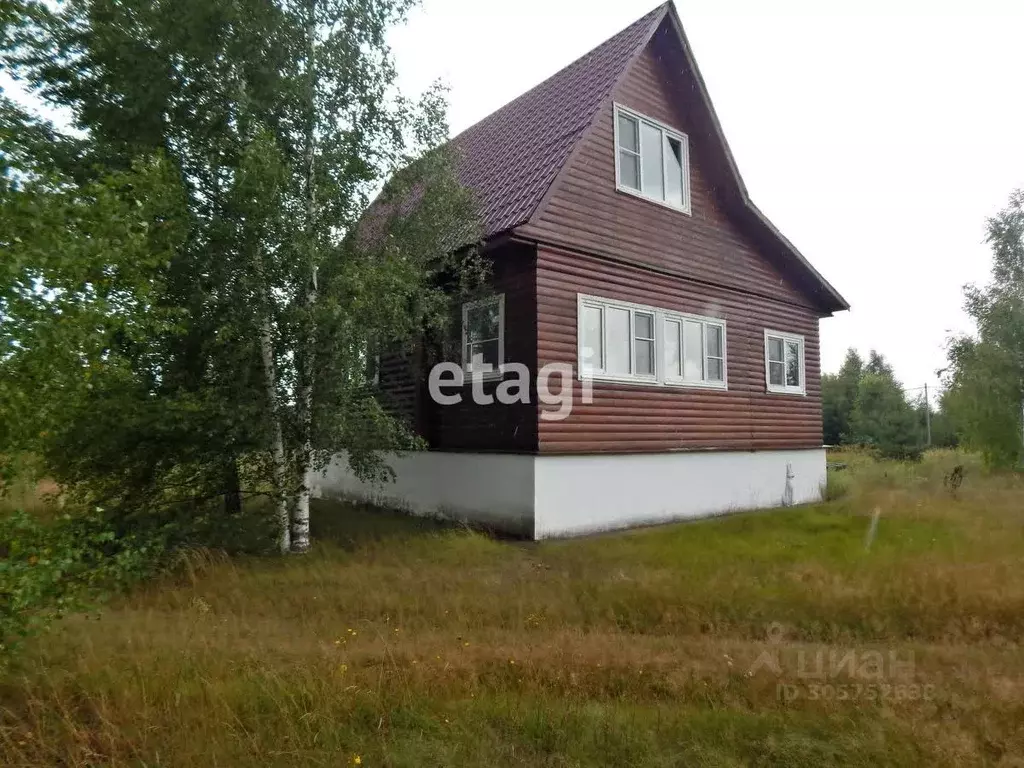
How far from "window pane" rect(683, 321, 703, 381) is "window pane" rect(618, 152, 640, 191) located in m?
2.98

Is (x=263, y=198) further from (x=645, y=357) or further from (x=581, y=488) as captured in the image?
(x=645, y=357)

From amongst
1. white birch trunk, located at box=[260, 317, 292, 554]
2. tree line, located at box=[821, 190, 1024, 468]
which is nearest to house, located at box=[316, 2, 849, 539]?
white birch trunk, located at box=[260, 317, 292, 554]

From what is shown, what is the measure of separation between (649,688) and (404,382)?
9864 mm

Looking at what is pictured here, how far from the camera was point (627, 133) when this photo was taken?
13.0 m

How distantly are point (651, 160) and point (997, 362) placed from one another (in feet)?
64.1

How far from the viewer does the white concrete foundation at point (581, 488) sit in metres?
10.8

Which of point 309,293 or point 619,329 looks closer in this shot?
point 309,293

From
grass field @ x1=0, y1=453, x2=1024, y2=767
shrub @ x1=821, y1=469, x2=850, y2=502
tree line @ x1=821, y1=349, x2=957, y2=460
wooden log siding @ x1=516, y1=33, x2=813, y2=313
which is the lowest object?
grass field @ x1=0, y1=453, x2=1024, y2=767

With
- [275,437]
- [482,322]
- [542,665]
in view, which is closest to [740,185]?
[482,322]

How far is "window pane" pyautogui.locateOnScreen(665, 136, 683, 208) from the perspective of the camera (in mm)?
13758

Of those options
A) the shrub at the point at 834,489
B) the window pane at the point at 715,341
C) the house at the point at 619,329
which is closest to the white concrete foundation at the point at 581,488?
the house at the point at 619,329

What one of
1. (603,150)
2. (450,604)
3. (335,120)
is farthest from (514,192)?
(450,604)

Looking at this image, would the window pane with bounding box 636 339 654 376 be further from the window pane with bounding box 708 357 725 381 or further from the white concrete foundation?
the window pane with bounding box 708 357 725 381

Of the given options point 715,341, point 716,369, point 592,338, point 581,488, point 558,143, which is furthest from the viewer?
point 715,341
